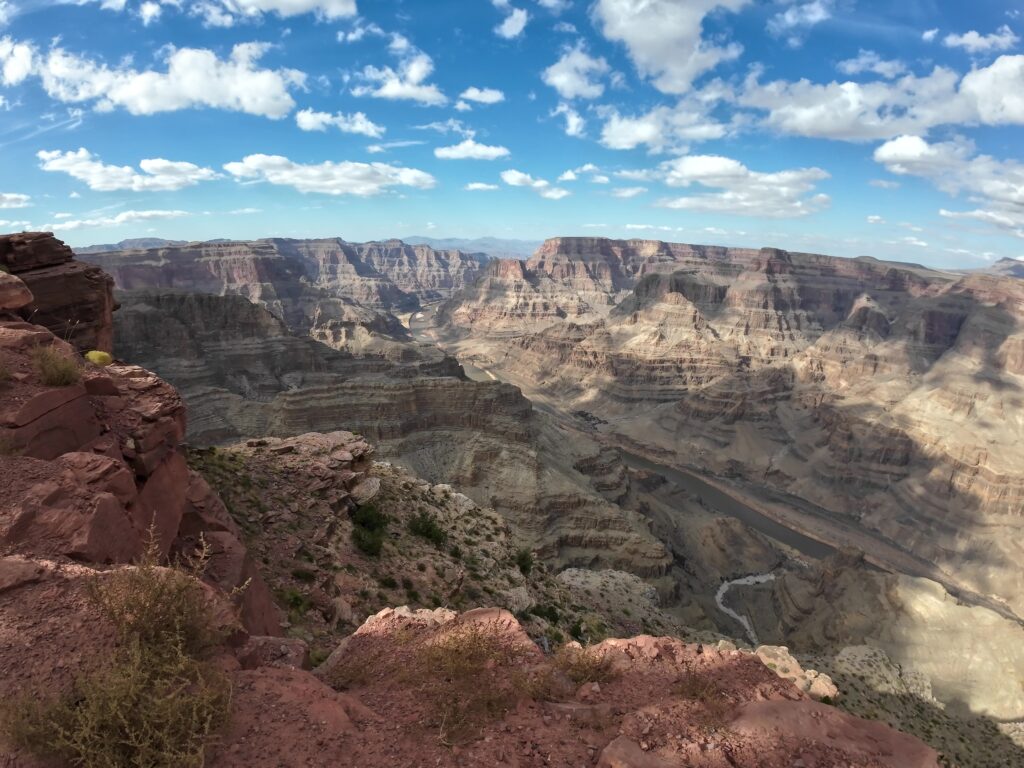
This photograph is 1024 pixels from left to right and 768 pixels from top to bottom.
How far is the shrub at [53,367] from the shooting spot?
11891 millimetres

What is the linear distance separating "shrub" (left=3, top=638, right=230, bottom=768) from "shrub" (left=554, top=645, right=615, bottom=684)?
608 centimetres

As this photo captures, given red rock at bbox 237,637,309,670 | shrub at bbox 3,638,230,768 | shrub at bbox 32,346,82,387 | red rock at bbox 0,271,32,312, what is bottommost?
red rock at bbox 237,637,309,670

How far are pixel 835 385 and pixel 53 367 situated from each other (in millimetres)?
138049

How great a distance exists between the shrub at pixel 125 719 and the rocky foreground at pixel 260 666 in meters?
0.04

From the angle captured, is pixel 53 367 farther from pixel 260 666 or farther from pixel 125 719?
pixel 125 719

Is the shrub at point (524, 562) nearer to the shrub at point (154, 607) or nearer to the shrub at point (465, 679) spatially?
the shrub at point (465, 679)

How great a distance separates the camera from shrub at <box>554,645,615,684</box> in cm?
1062

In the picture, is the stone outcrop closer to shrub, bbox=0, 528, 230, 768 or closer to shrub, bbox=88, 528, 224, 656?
shrub, bbox=88, 528, 224, 656

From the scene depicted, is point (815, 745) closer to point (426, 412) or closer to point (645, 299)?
point (426, 412)

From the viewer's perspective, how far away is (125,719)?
6.34 meters

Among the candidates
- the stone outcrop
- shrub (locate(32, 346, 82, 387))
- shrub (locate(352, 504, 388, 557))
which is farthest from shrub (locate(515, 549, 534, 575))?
shrub (locate(32, 346, 82, 387))

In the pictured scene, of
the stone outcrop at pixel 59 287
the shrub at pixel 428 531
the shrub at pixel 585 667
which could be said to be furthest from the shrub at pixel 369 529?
the shrub at pixel 585 667

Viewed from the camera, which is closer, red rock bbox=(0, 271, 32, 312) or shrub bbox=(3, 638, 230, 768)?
shrub bbox=(3, 638, 230, 768)

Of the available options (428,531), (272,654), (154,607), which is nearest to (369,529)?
(428,531)
